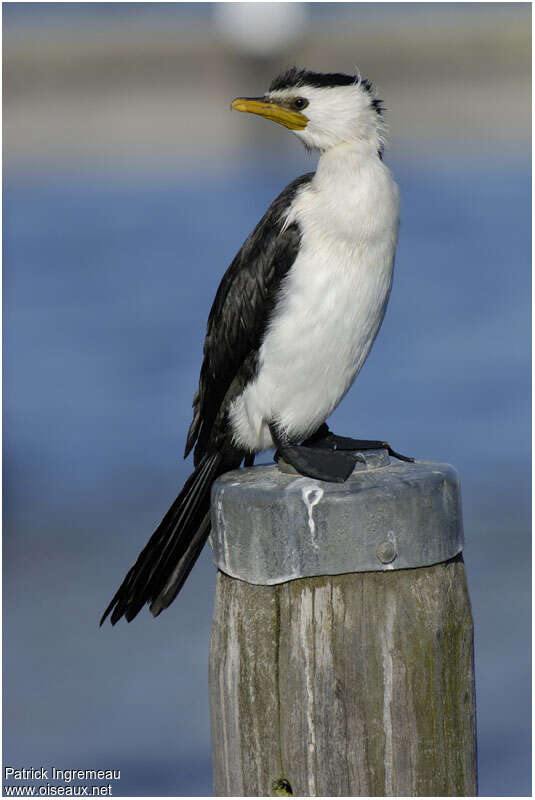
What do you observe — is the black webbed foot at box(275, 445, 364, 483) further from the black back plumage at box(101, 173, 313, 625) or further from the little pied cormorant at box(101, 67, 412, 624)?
the black back plumage at box(101, 173, 313, 625)

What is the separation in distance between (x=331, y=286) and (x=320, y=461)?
0.63 meters

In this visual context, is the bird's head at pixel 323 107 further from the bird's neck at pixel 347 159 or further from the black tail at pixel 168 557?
the black tail at pixel 168 557

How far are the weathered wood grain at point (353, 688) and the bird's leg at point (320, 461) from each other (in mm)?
317

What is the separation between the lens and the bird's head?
11.1 ft

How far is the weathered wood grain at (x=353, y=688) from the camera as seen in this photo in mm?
2482

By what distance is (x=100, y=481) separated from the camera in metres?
7.52

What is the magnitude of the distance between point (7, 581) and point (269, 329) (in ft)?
11.0

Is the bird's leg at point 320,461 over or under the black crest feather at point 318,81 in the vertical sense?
under

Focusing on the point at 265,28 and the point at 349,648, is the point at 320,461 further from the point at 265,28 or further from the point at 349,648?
the point at 265,28

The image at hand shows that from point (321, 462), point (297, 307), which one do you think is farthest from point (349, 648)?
point (297, 307)

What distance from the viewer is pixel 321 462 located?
2.94 meters

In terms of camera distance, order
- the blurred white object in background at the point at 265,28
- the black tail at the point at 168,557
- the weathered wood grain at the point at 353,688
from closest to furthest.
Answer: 1. the weathered wood grain at the point at 353,688
2. the black tail at the point at 168,557
3. the blurred white object in background at the point at 265,28

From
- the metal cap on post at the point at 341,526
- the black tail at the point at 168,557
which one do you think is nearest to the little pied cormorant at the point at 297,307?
the black tail at the point at 168,557

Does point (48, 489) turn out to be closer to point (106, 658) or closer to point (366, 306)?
point (106, 658)
